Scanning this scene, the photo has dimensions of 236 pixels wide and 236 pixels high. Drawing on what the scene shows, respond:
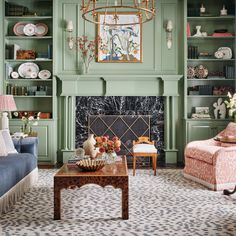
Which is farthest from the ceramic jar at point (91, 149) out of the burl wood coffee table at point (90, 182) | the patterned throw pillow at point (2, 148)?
the patterned throw pillow at point (2, 148)

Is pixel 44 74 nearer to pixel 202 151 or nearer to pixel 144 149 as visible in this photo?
pixel 144 149

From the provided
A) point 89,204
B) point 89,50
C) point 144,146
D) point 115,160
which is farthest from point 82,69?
point 89,204

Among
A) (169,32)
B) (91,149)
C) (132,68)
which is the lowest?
(91,149)

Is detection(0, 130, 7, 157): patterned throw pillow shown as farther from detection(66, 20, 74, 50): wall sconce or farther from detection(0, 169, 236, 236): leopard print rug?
detection(66, 20, 74, 50): wall sconce

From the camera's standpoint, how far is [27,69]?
24.3 ft

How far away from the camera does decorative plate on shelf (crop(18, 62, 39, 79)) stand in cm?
739

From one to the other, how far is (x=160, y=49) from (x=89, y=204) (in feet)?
12.9

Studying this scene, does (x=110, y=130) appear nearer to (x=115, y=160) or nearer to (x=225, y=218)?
(x=115, y=160)

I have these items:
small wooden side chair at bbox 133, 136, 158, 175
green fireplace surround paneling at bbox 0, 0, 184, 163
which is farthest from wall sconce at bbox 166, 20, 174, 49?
small wooden side chair at bbox 133, 136, 158, 175

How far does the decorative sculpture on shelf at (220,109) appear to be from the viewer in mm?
7320

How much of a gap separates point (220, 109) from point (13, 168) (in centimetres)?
433

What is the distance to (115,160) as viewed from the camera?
15.5 ft

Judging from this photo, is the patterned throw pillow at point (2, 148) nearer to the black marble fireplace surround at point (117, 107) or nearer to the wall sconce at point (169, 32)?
the black marble fireplace surround at point (117, 107)

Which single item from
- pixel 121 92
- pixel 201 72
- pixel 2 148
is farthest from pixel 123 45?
pixel 2 148
